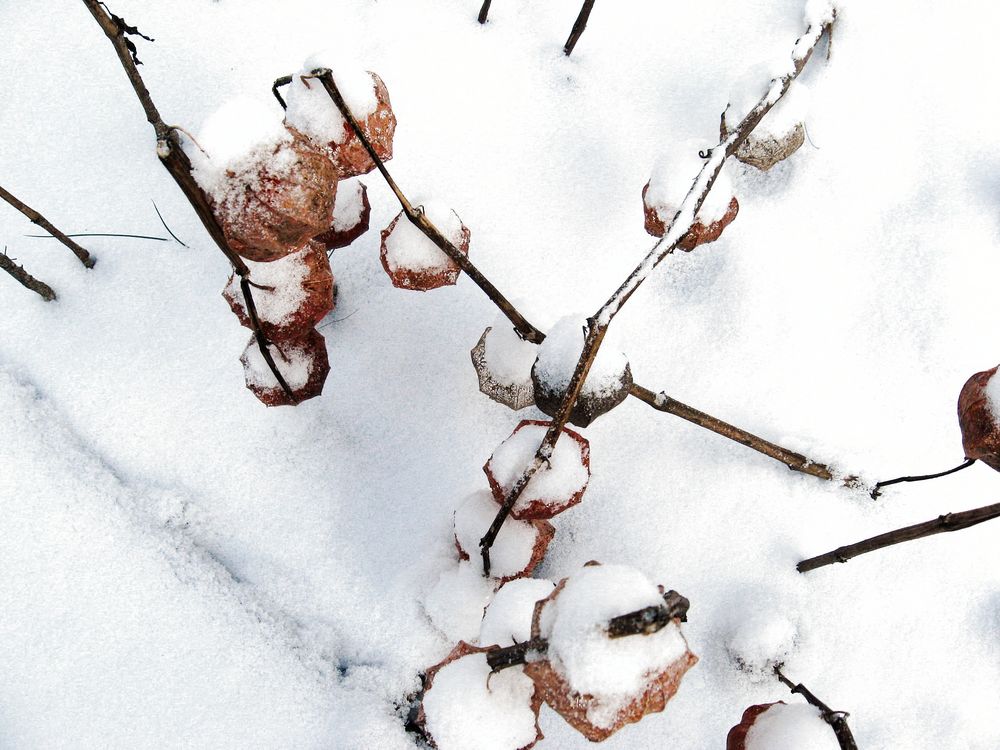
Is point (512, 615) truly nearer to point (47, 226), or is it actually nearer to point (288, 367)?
point (288, 367)

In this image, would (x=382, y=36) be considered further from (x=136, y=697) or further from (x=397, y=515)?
(x=136, y=697)

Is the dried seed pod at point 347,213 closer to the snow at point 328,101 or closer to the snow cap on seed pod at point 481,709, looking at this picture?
the snow at point 328,101

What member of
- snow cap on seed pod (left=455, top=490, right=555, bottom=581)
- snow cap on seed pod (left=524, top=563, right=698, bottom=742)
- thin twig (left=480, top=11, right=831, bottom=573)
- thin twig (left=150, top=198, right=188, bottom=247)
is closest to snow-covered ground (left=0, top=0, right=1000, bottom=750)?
thin twig (left=150, top=198, right=188, bottom=247)

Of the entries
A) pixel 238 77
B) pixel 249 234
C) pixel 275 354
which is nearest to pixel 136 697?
pixel 275 354

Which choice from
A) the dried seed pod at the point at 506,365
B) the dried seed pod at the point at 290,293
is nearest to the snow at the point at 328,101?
the dried seed pod at the point at 290,293

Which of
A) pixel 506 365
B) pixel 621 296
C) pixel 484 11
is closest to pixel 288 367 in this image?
pixel 506 365
